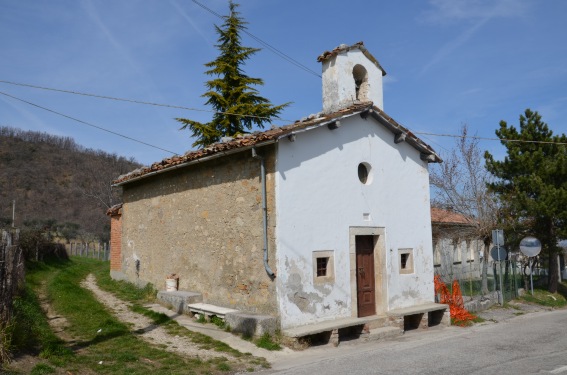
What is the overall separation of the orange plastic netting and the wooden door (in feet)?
9.31

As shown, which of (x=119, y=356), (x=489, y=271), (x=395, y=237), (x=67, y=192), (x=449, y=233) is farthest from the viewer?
(x=67, y=192)

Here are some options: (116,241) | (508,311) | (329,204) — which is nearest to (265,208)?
(329,204)

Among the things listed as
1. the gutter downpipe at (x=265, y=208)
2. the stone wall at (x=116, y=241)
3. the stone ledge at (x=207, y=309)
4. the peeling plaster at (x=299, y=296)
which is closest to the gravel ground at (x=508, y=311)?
the peeling plaster at (x=299, y=296)

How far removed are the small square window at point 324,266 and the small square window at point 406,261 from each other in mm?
2661

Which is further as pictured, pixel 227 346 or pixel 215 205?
pixel 215 205

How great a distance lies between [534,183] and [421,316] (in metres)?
8.99

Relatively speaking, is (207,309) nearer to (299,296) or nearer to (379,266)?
(299,296)

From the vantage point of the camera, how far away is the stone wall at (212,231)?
9.37 meters

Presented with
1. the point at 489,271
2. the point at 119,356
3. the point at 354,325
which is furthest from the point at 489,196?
the point at 119,356

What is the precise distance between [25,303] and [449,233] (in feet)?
56.5

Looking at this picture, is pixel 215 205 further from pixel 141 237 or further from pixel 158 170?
pixel 141 237

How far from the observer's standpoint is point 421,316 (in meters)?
11.4

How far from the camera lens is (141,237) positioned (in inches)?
545

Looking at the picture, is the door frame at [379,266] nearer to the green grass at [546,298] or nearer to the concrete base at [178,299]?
the concrete base at [178,299]
